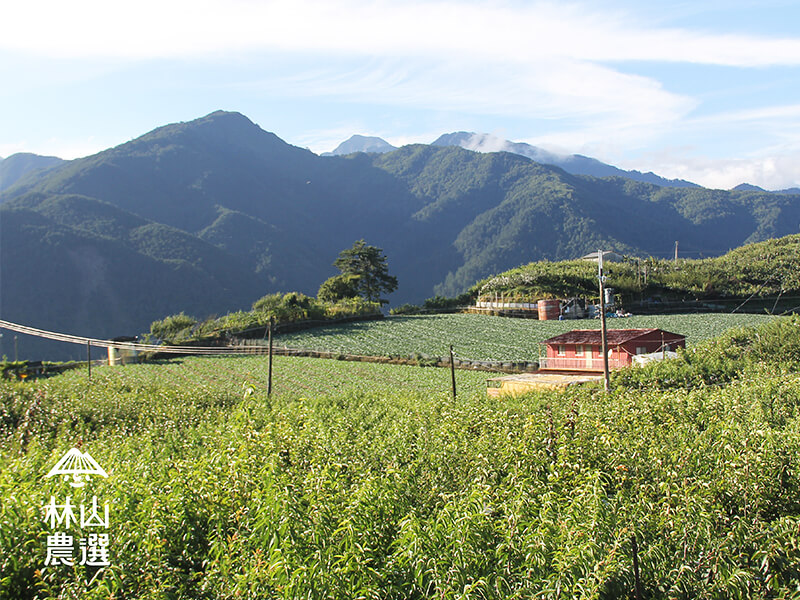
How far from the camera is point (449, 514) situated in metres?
6.16

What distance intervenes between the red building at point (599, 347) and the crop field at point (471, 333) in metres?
4.39

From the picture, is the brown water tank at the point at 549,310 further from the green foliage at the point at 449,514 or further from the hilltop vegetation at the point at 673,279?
the green foliage at the point at 449,514

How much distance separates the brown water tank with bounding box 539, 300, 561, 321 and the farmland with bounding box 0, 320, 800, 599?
46.6 m

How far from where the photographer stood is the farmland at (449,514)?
536 centimetres

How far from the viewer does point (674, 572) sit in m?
5.70

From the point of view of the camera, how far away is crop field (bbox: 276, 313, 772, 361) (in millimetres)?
42250

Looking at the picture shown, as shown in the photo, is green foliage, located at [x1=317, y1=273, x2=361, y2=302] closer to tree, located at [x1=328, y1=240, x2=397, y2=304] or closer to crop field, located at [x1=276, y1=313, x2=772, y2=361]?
tree, located at [x1=328, y1=240, x2=397, y2=304]

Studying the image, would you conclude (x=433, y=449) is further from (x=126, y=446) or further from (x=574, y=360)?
(x=574, y=360)

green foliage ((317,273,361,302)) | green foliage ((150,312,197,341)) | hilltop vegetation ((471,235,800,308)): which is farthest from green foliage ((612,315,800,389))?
green foliage ((317,273,361,302))

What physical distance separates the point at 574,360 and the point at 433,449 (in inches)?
1042

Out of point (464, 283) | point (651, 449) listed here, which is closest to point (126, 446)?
point (651, 449)

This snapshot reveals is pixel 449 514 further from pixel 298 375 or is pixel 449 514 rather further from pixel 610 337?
pixel 298 375

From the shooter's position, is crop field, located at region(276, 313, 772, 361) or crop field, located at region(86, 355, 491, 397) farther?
crop field, located at region(276, 313, 772, 361)

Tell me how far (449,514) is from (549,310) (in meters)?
54.0
